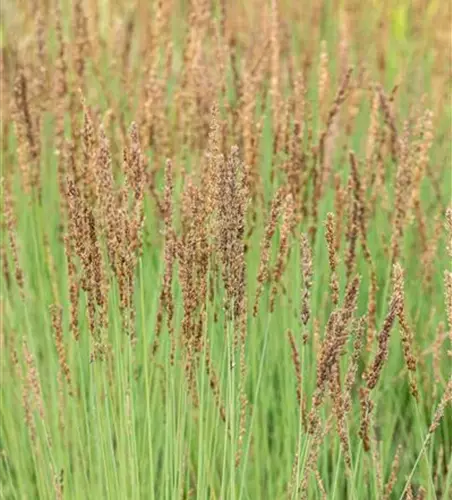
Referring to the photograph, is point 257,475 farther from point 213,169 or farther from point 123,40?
point 123,40

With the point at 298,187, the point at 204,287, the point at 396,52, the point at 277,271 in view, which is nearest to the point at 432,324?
the point at 298,187

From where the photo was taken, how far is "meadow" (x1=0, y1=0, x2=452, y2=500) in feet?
6.22

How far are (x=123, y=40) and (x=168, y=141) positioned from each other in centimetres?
58

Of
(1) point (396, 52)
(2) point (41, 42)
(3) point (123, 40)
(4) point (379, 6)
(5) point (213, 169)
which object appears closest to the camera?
(5) point (213, 169)

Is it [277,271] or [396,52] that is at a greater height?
[396,52]

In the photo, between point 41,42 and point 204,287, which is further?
point 41,42

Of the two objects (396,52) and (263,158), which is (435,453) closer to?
(263,158)

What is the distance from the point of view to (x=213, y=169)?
1.83 metres

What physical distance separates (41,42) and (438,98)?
152 centimetres

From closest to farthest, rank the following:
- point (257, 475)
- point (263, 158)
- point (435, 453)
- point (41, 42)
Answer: point (257, 475) < point (435, 453) < point (41, 42) < point (263, 158)

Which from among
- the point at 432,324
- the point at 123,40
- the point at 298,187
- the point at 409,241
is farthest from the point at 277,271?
the point at 123,40

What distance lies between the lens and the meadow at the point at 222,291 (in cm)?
189

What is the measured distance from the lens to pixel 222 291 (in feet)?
8.58

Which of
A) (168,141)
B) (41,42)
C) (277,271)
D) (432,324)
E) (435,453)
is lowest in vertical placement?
(435,453)
